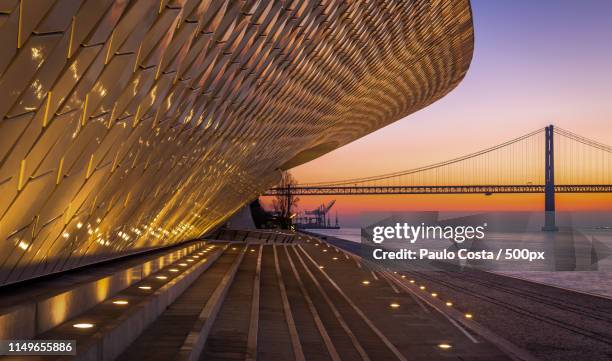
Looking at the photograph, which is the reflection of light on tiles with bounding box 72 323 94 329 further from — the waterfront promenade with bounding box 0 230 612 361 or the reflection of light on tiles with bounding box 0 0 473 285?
the reflection of light on tiles with bounding box 0 0 473 285

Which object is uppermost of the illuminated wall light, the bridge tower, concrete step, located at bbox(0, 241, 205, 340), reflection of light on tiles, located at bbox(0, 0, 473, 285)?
the bridge tower

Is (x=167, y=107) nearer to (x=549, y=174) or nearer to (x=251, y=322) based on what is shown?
(x=251, y=322)

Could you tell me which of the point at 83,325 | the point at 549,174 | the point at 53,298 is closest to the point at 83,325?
the point at 83,325

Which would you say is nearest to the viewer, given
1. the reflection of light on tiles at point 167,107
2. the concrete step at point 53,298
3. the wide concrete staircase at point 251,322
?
the concrete step at point 53,298

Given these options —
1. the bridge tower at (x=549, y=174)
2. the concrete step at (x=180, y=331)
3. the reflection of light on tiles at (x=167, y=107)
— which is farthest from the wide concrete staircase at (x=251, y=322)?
the bridge tower at (x=549, y=174)

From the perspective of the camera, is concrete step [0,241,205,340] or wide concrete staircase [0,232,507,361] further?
wide concrete staircase [0,232,507,361]

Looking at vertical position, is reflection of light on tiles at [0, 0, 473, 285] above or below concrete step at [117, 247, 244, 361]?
above

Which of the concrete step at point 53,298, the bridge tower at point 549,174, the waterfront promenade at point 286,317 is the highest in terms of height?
the bridge tower at point 549,174

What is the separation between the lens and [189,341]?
9.48 meters

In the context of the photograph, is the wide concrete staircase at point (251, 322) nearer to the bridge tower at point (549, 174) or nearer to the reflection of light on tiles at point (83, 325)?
the reflection of light on tiles at point (83, 325)

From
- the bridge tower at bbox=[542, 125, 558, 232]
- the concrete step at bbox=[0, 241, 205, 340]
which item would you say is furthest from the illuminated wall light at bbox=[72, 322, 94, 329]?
the bridge tower at bbox=[542, 125, 558, 232]

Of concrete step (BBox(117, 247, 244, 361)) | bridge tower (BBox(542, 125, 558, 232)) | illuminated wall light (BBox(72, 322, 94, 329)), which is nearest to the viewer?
concrete step (BBox(117, 247, 244, 361))

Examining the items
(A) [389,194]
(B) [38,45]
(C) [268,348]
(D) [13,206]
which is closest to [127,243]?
(C) [268,348]

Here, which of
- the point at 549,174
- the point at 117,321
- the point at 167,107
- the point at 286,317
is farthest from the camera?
the point at 549,174
